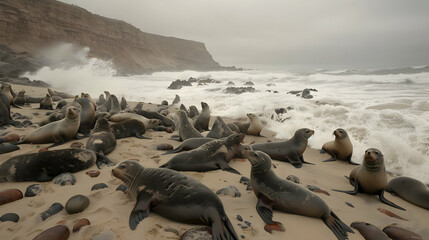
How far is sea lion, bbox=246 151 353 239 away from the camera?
2.97 metres

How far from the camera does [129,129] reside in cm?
658

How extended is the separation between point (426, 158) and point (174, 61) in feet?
284

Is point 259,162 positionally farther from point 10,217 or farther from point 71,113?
point 71,113

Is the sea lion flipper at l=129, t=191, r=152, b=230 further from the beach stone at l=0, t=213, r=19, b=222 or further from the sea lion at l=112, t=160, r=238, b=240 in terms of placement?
the beach stone at l=0, t=213, r=19, b=222

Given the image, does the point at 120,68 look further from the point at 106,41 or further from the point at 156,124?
the point at 156,124

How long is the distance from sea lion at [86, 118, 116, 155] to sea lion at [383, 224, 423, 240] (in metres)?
4.67

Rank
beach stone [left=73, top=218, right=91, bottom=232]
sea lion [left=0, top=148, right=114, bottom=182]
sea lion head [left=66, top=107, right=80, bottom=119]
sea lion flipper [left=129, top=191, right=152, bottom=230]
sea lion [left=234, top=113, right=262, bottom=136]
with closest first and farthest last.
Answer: beach stone [left=73, top=218, right=91, bottom=232] < sea lion flipper [left=129, top=191, right=152, bottom=230] < sea lion [left=0, top=148, right=114, bottom=182] < sea lion head [left=66, top=107, right=80, bottom=119] < sea lion [left=234, top=113, right=262, bottom=136]

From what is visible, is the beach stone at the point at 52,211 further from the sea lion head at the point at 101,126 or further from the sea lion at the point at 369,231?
the sea lion at the point at 369,231

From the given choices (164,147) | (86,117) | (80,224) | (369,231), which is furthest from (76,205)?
(86,117)

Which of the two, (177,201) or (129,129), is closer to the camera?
(177,201)

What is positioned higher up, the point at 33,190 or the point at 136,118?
the point at 136,118

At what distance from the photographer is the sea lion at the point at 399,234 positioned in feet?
9.39

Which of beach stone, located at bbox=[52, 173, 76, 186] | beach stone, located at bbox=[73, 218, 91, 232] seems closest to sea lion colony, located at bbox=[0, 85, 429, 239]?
beach stone, located at bbox=[52, 173, 76, 186]

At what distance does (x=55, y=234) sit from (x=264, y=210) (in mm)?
2247
